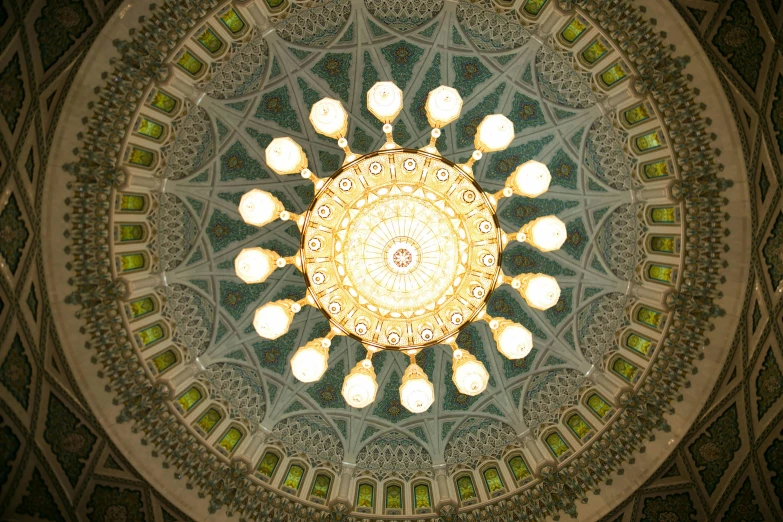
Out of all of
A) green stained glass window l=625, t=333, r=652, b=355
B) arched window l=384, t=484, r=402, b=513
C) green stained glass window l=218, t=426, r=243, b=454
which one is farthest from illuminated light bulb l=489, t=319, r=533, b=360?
green stained glass window l=218, t=426, r=243, b=454

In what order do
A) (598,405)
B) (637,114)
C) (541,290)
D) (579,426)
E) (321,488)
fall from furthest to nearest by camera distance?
1. (321,488)
2. (579,426)
3. (598,405)
4. (637,114)
5. (541,290)

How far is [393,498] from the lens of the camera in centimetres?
1578

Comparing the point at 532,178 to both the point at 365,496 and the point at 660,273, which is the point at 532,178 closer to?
the point at 660,273

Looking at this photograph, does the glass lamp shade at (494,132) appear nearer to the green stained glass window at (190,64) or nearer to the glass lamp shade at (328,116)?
the glass lamp shade at (328,116)

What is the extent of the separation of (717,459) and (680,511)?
1619 mm

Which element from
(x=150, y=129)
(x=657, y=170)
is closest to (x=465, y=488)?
(x=657, y=170)

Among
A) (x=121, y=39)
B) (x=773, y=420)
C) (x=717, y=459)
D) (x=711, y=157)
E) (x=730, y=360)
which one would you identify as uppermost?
(x=121, y=39)

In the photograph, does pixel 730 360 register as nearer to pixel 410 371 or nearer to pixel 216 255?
pixel 410 371

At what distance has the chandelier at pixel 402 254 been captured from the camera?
1135 centimetres

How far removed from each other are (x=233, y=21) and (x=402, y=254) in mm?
6584

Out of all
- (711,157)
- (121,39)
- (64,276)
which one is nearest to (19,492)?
(64,276)

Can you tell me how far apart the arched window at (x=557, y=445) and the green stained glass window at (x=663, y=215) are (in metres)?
6.26

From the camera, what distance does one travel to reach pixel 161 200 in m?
14.4

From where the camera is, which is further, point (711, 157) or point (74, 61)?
point (711, 157)
